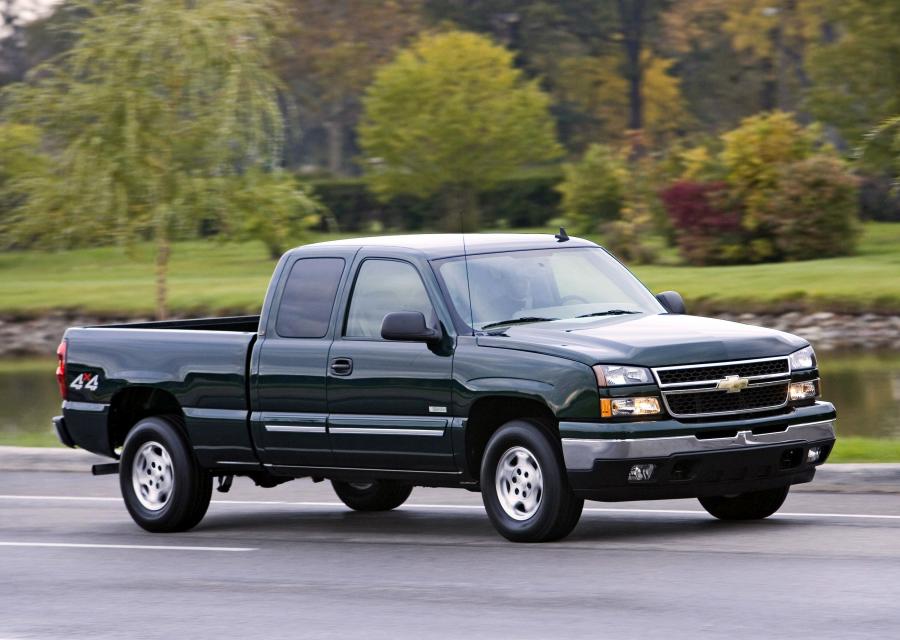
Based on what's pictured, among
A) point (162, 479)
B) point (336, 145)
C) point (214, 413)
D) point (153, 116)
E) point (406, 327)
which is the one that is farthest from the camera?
point (336, 145)

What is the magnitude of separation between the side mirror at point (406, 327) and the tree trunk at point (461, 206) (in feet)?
153

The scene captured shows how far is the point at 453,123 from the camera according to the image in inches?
2242

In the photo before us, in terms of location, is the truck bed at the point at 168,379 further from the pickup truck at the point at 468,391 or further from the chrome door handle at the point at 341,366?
the chrome door handle at the point at 341,366

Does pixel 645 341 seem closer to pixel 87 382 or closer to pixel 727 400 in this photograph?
pixel 727 400

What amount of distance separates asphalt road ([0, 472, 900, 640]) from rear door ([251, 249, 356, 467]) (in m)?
0.60

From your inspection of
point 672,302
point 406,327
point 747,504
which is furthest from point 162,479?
point 747,504

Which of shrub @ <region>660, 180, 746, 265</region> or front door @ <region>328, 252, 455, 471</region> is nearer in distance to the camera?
front door @ <region>328, 252, 455, 471</region>

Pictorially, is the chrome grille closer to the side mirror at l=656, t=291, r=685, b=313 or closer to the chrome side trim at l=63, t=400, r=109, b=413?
the side mirror at l=656, t=291, r=685, b=313

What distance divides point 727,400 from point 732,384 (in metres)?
0.10

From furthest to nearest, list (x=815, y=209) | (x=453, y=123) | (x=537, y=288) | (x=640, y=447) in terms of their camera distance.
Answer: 1. (x=453, y=123)
2. (x=815, y=209)
3. (x=537, y=288)
4. (x=640, y=447)

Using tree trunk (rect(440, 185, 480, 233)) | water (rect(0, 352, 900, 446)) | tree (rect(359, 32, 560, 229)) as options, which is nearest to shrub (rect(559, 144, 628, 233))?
tree (rect(359, 32, 560, 229))

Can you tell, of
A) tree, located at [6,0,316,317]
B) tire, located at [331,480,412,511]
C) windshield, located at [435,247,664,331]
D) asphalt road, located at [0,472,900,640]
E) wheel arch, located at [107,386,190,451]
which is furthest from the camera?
tree, located at [6,0,316,317]

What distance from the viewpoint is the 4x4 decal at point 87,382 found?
12.6 m

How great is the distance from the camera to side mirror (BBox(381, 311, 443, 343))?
34.7 ft
